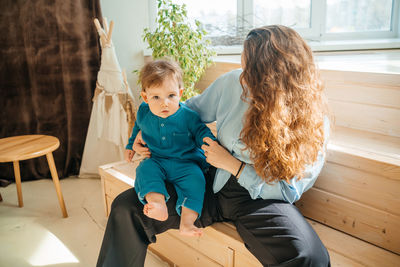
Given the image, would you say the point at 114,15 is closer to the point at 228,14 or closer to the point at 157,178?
the point at 228,14

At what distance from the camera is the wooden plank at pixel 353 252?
1.32 meters

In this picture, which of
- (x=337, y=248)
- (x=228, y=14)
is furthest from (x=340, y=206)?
(x=228, y=14)

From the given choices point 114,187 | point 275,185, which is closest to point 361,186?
point 275,185

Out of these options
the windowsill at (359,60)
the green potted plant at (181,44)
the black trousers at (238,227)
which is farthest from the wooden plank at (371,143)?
the green potted plant at (181,44)

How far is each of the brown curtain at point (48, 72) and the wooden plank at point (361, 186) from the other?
5.86 ft

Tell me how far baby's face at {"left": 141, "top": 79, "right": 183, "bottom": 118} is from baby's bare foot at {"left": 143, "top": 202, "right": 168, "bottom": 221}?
0.36 metres

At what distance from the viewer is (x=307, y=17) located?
277 centimetres

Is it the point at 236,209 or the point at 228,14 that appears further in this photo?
the point at 228,14

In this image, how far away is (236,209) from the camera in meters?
1.40

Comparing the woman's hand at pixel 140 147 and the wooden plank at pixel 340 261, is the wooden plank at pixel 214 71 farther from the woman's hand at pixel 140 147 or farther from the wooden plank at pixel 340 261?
the wooden plank at pixel 340 261

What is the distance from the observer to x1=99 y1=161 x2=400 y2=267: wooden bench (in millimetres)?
1338

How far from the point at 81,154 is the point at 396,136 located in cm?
211

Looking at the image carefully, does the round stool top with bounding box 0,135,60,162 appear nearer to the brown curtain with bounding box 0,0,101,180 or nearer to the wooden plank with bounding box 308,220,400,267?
the brown curtain with bounding box 0,0,101,180

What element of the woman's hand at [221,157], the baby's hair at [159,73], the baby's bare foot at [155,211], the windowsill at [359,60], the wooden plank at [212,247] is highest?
the baby's hair at [159,73]
